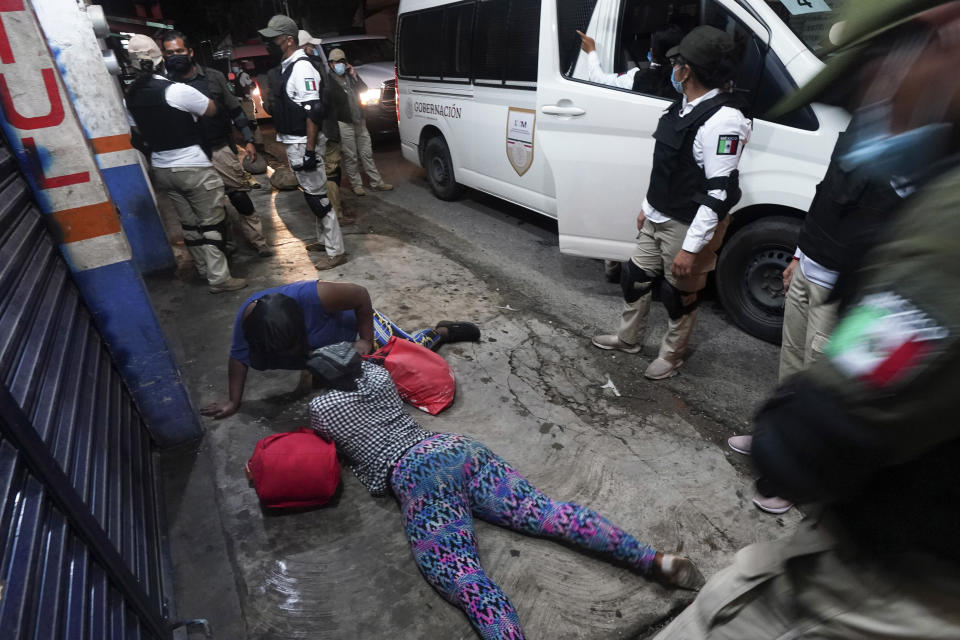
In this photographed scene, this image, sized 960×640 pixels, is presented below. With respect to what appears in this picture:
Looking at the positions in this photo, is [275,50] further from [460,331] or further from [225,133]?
[460,331]

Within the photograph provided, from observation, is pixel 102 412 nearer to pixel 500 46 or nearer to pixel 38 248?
pixel 38 248

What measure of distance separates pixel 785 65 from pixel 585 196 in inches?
53.2

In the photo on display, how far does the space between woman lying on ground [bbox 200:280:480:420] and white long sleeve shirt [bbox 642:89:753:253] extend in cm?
172

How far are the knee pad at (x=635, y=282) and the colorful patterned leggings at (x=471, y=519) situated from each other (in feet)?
4.73

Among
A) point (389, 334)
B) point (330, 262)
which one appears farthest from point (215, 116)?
point (389, 334)

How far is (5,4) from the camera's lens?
1850 mm

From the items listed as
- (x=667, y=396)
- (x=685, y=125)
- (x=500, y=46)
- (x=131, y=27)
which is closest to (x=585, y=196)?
(x=685, y=125)

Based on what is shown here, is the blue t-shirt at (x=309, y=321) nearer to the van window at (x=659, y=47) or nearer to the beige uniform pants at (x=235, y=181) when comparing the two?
the van window at (x=659, y=47)

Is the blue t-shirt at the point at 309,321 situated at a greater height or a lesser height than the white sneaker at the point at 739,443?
greater

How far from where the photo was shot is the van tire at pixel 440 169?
249 inches

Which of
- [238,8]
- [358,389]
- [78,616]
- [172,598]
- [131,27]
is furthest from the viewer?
[238,8]

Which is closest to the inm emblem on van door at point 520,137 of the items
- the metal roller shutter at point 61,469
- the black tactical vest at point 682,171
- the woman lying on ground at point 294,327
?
the black tactical vest at point 682,171

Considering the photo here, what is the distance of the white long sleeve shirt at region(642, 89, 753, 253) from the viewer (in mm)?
2420

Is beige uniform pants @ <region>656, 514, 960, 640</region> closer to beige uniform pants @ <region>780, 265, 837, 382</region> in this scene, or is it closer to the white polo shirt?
beige uniform pants @ <region>780, 265, 837, 382</region>
